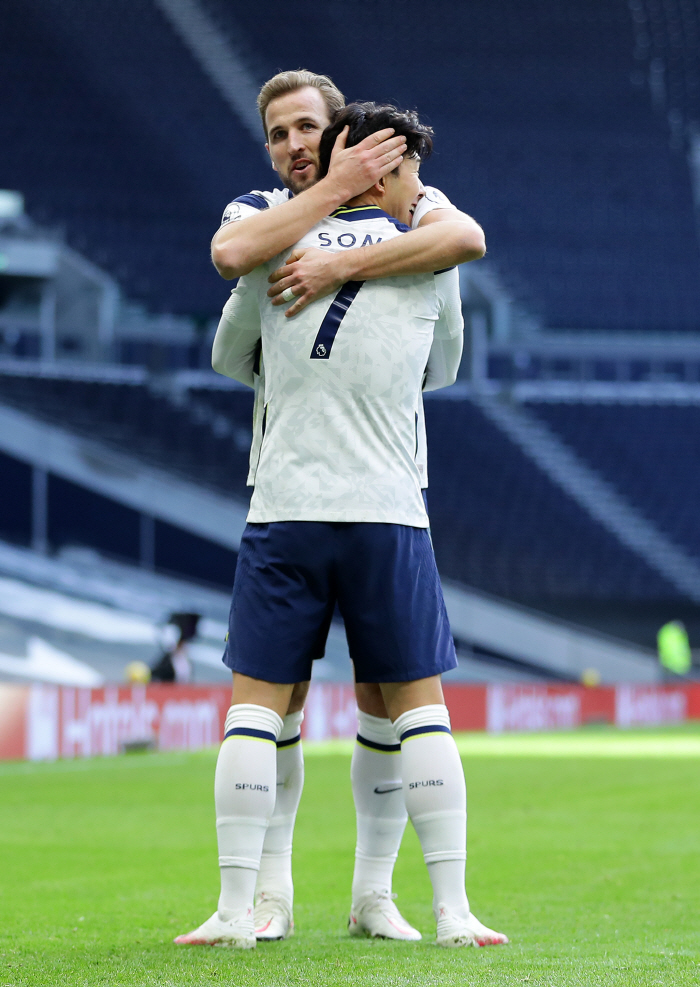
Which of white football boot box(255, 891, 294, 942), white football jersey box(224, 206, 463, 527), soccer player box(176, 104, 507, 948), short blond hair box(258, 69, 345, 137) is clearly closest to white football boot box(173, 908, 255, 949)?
soccer player box(176, 104, 507, 948)

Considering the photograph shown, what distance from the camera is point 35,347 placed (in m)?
24.3

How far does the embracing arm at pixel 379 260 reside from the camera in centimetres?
273

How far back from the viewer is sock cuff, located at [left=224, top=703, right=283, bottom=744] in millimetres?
2713

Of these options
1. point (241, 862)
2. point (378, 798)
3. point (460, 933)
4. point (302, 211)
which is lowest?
point (460, 933)

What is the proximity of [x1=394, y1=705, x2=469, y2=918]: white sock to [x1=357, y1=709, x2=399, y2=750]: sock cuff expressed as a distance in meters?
0.24

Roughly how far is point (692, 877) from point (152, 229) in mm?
23084

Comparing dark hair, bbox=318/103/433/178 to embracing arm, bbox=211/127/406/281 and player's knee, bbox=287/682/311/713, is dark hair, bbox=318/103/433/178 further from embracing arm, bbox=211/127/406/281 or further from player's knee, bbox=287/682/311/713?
player's knee, bbox=287/682/311/713

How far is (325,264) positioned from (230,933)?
140cm

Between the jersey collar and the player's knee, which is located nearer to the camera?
the jersey collar

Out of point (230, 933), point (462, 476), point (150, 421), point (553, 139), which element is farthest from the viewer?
point (553, 139)

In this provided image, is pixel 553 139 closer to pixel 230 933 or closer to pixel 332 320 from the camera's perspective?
pixel 332 320

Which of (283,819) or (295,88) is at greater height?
(295,88)

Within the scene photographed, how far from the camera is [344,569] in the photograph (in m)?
Answer: 2.72

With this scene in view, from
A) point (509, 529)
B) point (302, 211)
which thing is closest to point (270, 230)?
point (302, 211)
